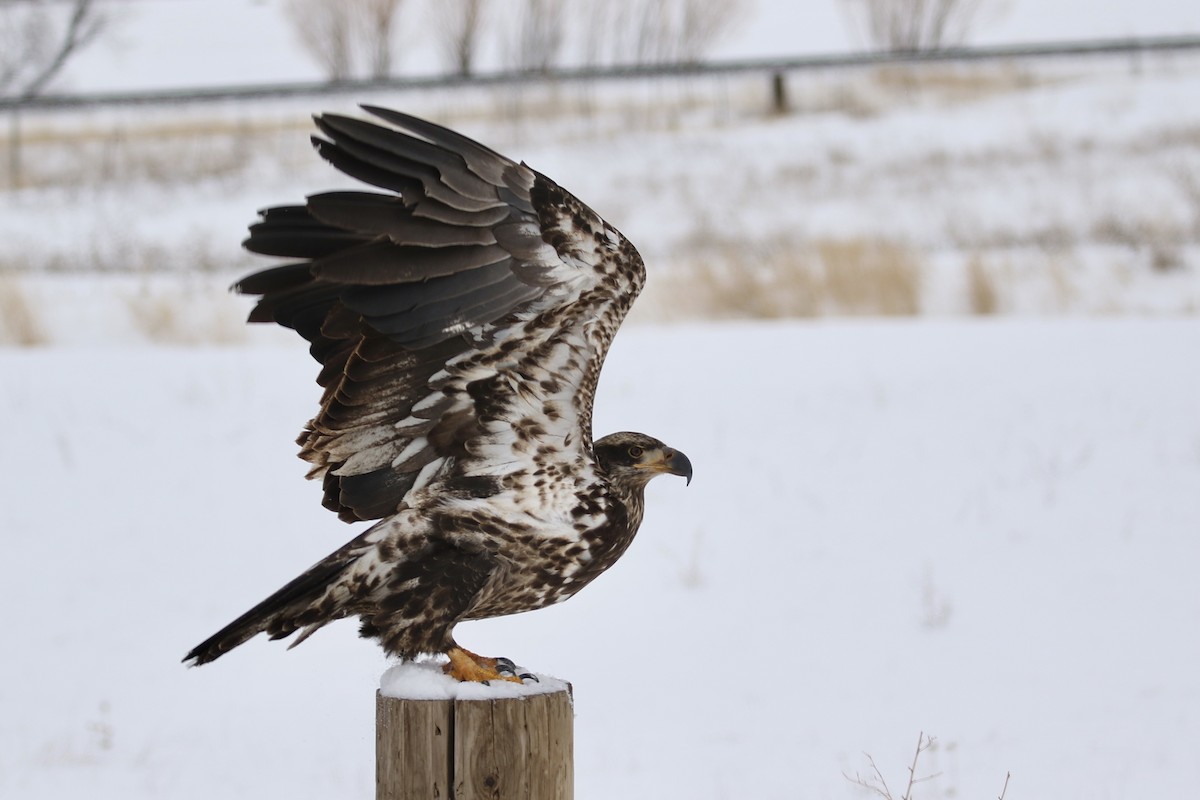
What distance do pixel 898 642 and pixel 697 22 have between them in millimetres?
24180

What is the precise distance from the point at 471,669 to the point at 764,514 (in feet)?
15.9

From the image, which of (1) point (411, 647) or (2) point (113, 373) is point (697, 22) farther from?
(1) point (411, 647)

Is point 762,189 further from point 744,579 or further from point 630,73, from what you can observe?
point 744,579

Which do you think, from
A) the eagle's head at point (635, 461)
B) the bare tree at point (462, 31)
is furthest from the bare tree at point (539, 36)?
the eagle's head at point (635, 461)

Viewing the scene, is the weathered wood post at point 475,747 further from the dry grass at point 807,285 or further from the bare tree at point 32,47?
the bare tree at point 32,47

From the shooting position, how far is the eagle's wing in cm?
269

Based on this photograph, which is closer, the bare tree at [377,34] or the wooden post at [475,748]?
the wooden post at [475,748]

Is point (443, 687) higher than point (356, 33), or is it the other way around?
point (356, 33)

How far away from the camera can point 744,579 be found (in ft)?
22.7

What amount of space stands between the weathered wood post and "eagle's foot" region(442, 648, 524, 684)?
4.2 inches

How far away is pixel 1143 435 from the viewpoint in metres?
8.10

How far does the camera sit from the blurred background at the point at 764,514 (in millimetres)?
5488

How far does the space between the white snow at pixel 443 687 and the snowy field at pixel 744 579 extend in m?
2.39

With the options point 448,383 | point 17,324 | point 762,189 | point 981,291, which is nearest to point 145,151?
point 762,189
